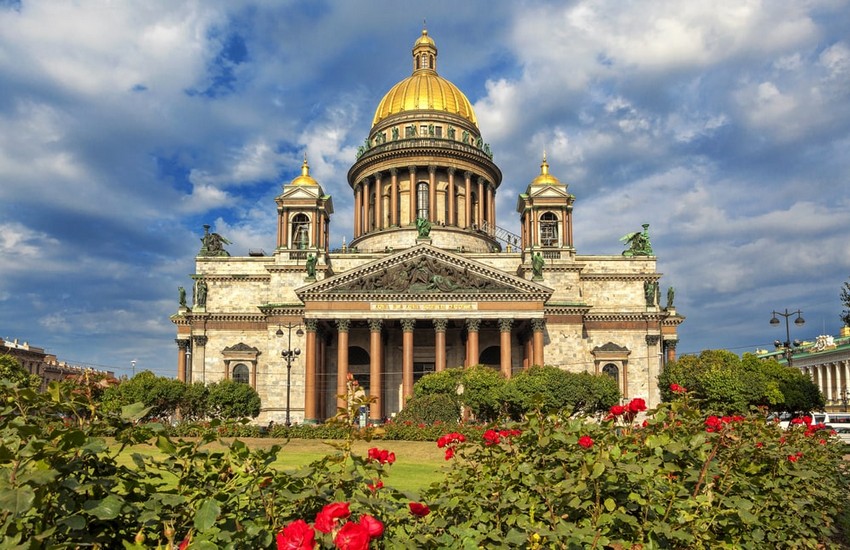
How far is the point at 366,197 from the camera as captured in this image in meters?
71.9

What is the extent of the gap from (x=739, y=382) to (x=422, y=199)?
36.1 meters

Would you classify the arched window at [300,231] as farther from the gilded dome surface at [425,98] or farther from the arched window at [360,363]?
the gilded dome surface at [425,98]

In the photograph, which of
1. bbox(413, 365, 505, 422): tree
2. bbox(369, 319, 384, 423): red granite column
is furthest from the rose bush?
bbox(369, 319, 384, 423): red granite column

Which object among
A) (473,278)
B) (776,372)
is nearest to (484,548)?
(473,278)

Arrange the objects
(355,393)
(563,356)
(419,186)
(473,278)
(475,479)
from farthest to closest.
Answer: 1. (419,186)
2. (563,356)
3. (473,278)
4. (475,479)
5. (355,393)

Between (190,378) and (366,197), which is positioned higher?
(366,197)

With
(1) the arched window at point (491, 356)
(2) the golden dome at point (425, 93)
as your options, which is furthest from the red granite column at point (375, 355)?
(2) the golden dome at point (425, 93)

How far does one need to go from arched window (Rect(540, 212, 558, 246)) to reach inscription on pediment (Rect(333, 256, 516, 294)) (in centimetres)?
1195

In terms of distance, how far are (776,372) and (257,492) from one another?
56.5 meters

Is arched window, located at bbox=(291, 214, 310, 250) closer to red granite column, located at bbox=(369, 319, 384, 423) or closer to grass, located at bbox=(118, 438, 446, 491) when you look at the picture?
red granite column, located at bbox=(369, 319, 384, 423)

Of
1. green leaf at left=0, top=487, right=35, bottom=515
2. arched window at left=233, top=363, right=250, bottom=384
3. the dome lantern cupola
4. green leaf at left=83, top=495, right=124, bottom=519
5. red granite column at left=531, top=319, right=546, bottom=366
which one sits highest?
the dome lantern cupola

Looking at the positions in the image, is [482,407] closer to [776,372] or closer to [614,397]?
[614,397]

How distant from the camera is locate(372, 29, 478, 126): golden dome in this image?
2894 inches

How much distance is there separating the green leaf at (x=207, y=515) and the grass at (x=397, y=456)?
46.3 ft
